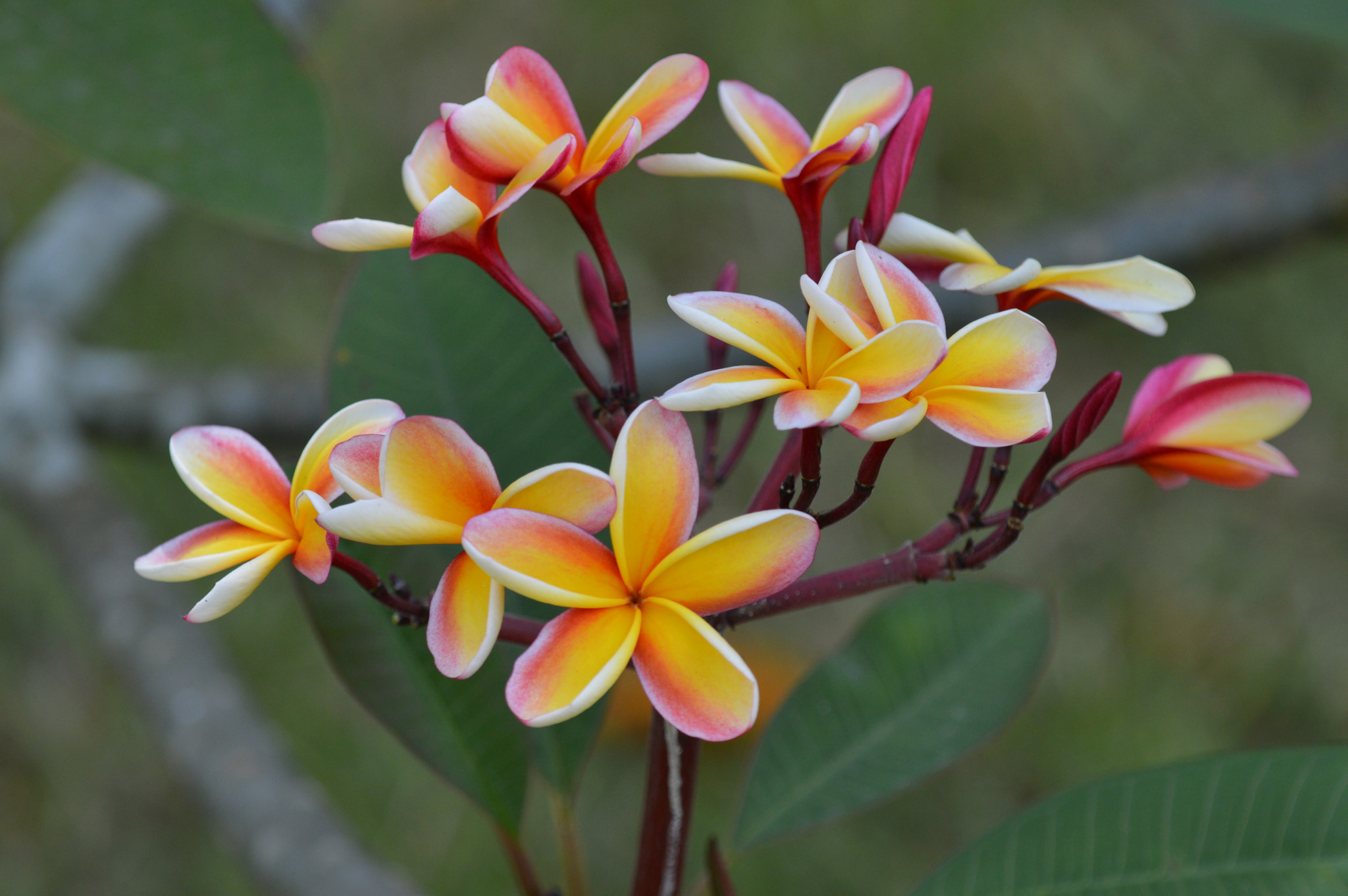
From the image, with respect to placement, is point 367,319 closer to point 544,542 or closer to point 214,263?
point 544,542

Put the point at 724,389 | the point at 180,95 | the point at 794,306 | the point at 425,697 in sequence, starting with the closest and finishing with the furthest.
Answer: the point at 724,389 → the point at 425,697 → the point at 180,95 → the point at 794,306

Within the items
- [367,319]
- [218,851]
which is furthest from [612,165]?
[218,851]

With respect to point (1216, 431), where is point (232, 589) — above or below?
above

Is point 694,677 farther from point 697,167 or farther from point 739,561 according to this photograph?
point 697,167

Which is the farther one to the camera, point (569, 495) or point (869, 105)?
point (869, 105)

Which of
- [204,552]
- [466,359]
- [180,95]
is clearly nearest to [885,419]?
[204,552]

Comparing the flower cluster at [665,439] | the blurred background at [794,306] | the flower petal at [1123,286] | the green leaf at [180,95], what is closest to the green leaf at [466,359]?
the green leaf at [180,95]
